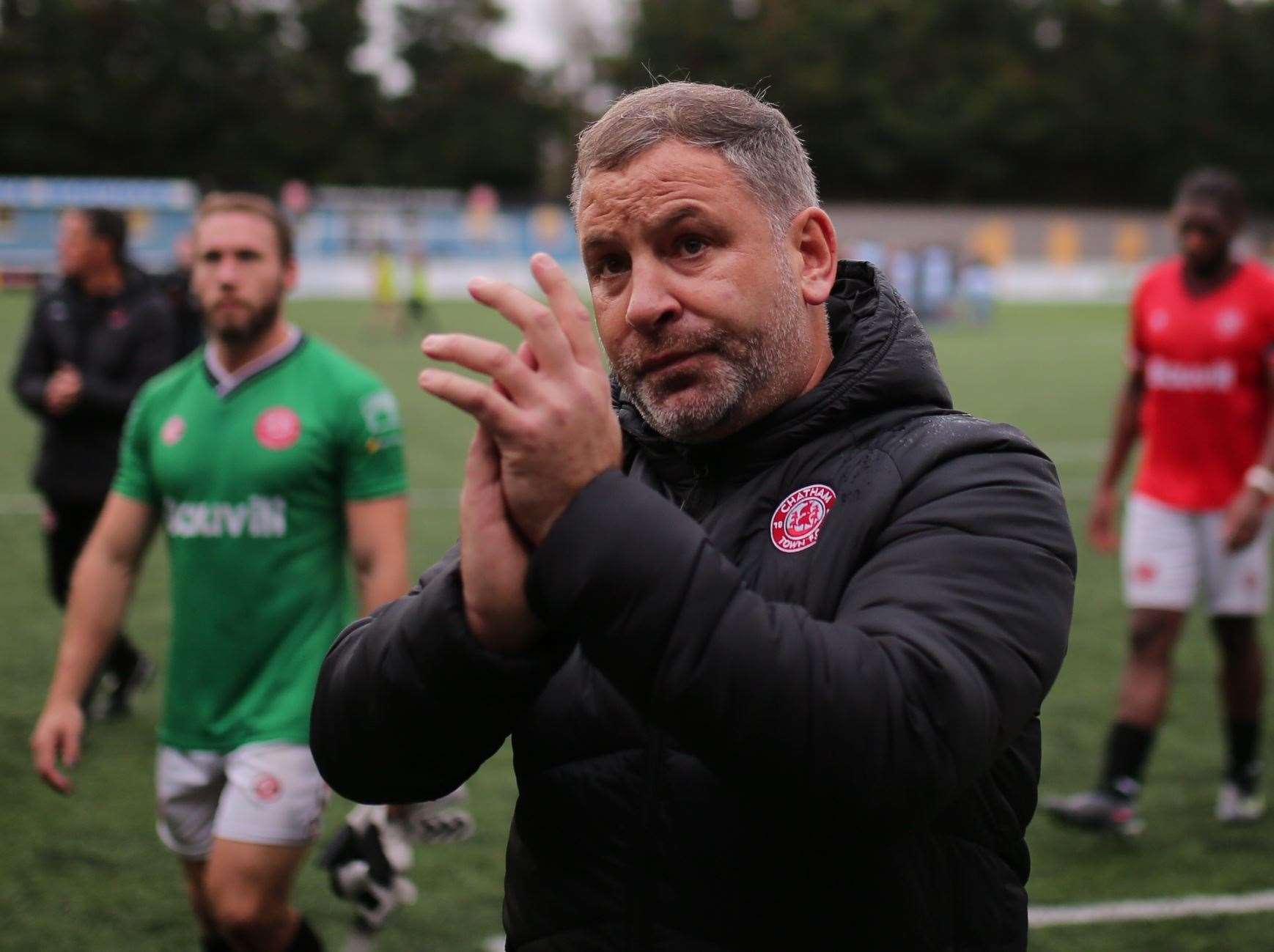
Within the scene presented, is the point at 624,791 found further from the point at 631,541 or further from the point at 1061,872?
the point at 1061,872

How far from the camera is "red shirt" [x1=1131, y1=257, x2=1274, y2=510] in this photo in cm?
547

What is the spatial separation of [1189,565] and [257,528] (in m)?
3.57

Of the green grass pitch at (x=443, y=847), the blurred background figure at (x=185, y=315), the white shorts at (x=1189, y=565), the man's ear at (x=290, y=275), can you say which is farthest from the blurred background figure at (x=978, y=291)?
the man's ear at (x=290, y=275)

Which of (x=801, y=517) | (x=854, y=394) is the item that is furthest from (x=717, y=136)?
(x=801, y=517)

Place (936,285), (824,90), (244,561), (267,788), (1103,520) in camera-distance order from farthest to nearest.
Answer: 1. (824,90)
2. (936,285)
3. (1103,520)
4. (244,561)
5. (267,788)

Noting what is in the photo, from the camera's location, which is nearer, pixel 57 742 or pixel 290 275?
pixel 57 742

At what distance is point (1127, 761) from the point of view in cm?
535

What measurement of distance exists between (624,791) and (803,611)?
0.43 meters

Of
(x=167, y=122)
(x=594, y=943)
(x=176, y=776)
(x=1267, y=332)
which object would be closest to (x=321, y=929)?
(x=176, y=776)

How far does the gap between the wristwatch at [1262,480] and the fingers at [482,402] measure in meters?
4.51

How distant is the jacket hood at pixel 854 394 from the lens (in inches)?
72.3

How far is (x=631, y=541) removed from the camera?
1.42 m

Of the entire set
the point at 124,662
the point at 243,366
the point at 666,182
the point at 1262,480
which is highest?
the point at 666,182

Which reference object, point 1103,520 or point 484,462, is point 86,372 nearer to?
point 1103,520
